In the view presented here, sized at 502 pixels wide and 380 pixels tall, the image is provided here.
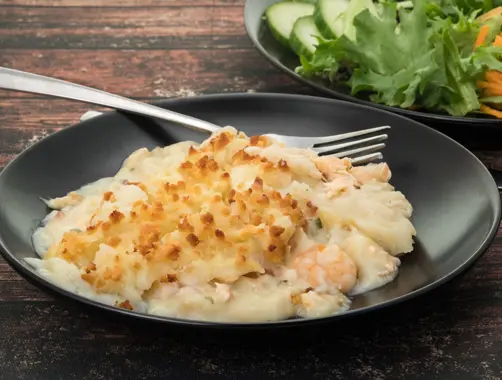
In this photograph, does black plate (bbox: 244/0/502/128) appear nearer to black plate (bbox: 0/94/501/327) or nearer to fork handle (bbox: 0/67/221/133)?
black plate (bbox: 0/94/501/327)

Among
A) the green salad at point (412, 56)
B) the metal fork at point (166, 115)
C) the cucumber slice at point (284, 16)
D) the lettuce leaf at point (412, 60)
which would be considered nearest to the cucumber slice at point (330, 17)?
the green salad at point (412, 56)

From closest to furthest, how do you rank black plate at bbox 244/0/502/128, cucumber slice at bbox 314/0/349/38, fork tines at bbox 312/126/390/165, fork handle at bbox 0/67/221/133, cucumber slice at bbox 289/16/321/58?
fork tines at bbox 312/126/390/165
fork handle at bbox 0/67/221/133
black plate at bbox 244/0/502/128
cucumber slice at bbox 289/16/321/58
cucumber slice at bbox 314/0/349/38

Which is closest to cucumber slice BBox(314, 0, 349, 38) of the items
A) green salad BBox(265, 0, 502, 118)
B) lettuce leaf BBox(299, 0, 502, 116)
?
green salad BBox(265, 0, 502, 118)

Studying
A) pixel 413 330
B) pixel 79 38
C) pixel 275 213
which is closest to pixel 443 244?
pixel 413 330

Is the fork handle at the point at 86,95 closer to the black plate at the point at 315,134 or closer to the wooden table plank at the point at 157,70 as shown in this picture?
the black plate at the point at 315,134

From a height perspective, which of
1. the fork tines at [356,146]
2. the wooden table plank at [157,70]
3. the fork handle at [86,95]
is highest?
the fork handle at [86,95]

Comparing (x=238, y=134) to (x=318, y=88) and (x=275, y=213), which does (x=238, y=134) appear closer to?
(x=275, y=213)
